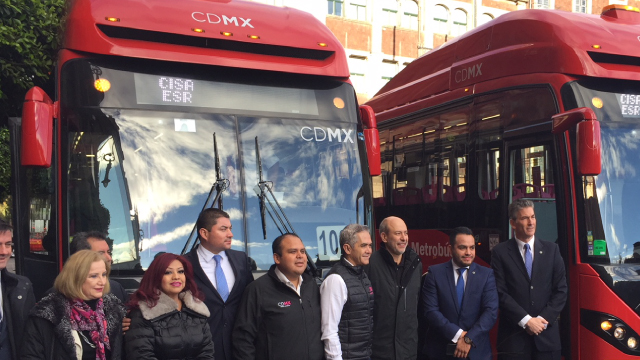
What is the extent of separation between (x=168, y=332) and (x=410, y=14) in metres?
31.4

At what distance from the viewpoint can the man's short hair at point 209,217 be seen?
5.10 m

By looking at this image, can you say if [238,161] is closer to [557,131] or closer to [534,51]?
[557,131]

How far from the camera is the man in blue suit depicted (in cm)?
557

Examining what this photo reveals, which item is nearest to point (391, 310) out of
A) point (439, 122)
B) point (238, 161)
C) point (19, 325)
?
point (238, 161)

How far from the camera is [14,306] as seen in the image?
464 cm

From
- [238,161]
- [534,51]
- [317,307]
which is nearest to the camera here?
[317,307]

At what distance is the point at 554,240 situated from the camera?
6.63 m

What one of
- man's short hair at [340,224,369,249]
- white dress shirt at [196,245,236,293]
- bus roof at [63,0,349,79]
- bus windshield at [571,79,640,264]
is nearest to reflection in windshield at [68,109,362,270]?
white dress shirt at [196,245,236,293]

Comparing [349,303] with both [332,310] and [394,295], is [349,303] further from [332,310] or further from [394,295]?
[394,295]

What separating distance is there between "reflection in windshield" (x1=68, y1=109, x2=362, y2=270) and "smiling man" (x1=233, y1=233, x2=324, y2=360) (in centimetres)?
85

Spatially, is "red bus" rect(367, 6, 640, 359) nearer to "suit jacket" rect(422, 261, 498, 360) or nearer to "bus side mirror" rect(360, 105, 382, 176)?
"suit jacket" rect(422, 261, 498, 360)

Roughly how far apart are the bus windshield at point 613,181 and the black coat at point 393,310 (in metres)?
1.83

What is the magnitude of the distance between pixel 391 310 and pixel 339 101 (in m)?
2.05

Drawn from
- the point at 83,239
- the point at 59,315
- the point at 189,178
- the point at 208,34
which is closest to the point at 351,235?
the point at 189,178
